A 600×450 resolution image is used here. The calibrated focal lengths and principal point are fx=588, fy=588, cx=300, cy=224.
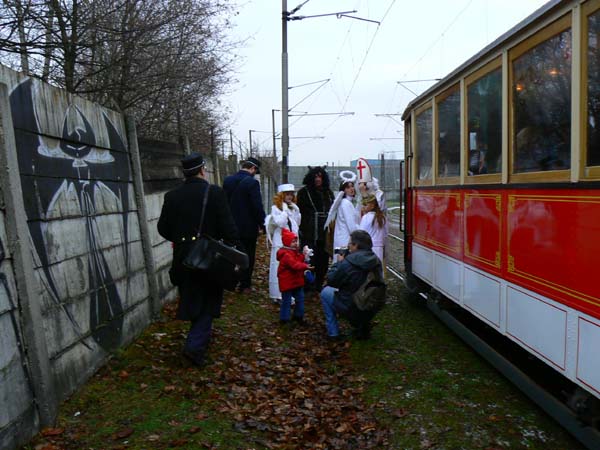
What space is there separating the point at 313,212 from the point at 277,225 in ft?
4.64

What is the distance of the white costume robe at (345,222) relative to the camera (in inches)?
310

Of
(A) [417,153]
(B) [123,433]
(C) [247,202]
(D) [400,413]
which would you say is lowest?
(D) [400,413]

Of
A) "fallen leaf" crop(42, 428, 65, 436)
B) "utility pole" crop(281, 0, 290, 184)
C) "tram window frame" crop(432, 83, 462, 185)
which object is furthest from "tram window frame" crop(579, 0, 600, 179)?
"utility pole" crop(281, 0, 290, 184)

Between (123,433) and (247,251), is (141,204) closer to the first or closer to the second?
(247,251)

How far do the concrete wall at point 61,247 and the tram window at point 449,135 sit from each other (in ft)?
10.5

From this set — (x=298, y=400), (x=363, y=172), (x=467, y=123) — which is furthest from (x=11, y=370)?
(x=363, y=172)

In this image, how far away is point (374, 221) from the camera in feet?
25.0

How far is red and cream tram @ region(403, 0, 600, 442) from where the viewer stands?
3180 millimetres

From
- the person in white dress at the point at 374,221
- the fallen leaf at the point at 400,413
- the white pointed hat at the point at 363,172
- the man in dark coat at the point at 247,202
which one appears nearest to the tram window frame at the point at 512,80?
the fallen leaf at the point at 400,413

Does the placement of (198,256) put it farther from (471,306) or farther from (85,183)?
(471,306)

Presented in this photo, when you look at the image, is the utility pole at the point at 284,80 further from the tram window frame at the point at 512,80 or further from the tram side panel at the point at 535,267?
the tram window frame at the point at 512,80

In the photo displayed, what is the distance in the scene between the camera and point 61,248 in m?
4.14

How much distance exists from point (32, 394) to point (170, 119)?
8975mm

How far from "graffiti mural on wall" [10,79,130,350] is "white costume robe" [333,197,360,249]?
3.07 metres
